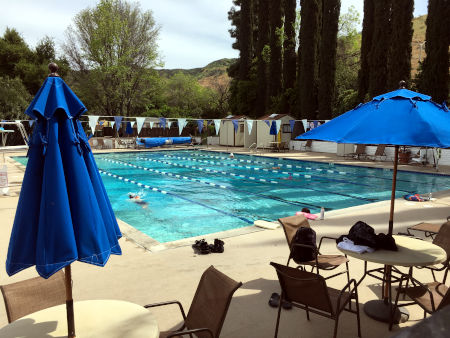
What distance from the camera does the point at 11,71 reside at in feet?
117

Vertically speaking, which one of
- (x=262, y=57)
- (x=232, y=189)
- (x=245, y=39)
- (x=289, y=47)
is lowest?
(x=232, y=189)

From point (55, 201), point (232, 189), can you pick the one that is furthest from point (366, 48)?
point (55, 201)

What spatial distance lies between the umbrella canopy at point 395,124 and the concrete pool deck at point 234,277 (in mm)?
1877

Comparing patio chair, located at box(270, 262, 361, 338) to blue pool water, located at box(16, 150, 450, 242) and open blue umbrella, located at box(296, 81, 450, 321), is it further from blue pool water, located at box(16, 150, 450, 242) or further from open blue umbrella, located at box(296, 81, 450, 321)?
blue pool water, located at box(16, 150, 450, 242)

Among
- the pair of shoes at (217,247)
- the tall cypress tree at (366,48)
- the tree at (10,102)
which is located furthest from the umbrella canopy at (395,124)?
the tree at (10,102)

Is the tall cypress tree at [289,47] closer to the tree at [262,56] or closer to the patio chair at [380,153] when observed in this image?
the tree at [262,56]

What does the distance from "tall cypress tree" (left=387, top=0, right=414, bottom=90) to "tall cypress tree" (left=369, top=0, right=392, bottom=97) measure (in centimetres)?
157

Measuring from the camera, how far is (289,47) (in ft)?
103

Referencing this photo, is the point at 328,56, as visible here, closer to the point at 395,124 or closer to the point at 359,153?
the point at 359,153

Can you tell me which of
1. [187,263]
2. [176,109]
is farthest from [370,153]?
[176,109]

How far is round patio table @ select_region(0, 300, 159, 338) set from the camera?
2275 millimetres

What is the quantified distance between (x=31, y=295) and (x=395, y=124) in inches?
140

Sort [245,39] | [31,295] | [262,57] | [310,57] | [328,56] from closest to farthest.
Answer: [31,295]
[328,56]
[310,57]
[262,57]
[245,39]

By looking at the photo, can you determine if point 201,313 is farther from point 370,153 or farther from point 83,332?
point 370,153
